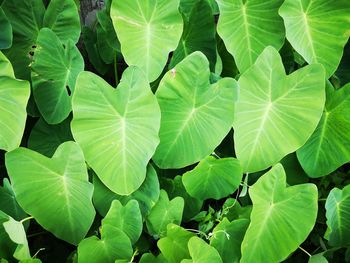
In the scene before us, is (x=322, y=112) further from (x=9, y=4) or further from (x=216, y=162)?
(x=9, y=4)

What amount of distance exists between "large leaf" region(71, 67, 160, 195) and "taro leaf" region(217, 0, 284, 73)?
33cm

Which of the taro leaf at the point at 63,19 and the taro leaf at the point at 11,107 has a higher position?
the taro leaf at the point at 63,19

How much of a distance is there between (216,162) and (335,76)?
62 centimetres

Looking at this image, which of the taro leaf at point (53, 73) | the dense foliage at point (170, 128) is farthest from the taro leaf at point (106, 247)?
the taro leaf at point (53, 73)

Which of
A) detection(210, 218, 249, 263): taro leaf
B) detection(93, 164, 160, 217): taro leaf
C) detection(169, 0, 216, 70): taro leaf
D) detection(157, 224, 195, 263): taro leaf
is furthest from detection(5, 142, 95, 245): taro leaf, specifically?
detection(169, 0, 216, 70): taro leaf

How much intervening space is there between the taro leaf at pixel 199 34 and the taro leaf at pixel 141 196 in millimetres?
381

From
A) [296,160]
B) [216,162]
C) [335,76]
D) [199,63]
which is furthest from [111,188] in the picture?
[335,76]

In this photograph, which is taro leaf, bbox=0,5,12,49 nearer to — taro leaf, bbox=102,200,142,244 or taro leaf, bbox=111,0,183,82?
taro leaf, bbox=111,0,183,82

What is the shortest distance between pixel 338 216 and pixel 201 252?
18.3 inches

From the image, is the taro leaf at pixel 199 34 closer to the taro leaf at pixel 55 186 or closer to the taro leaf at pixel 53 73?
the taro leaf at pixel 53 73

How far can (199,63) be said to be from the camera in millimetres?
1260

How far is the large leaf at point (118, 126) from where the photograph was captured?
1181 mm

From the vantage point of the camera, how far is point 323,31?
1.41m

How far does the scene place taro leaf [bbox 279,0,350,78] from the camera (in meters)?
1.40
